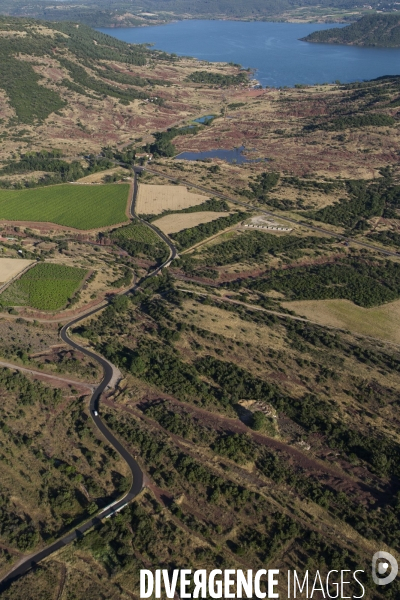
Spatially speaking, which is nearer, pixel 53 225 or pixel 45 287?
pixel 45 287

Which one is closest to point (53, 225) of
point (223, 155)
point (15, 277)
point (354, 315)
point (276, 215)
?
point (15, 277)

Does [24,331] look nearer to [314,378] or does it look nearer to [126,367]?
[126,367]

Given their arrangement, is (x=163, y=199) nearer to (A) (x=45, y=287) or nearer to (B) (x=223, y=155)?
(B) (x=223, y=155)

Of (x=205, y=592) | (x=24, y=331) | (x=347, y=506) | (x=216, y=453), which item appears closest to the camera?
(x=205, y=592)

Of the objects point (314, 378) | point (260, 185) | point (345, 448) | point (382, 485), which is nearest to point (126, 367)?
point (314, 378)

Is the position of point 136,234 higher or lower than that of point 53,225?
higher

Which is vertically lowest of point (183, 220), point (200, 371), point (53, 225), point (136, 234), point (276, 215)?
point (200, 371)
